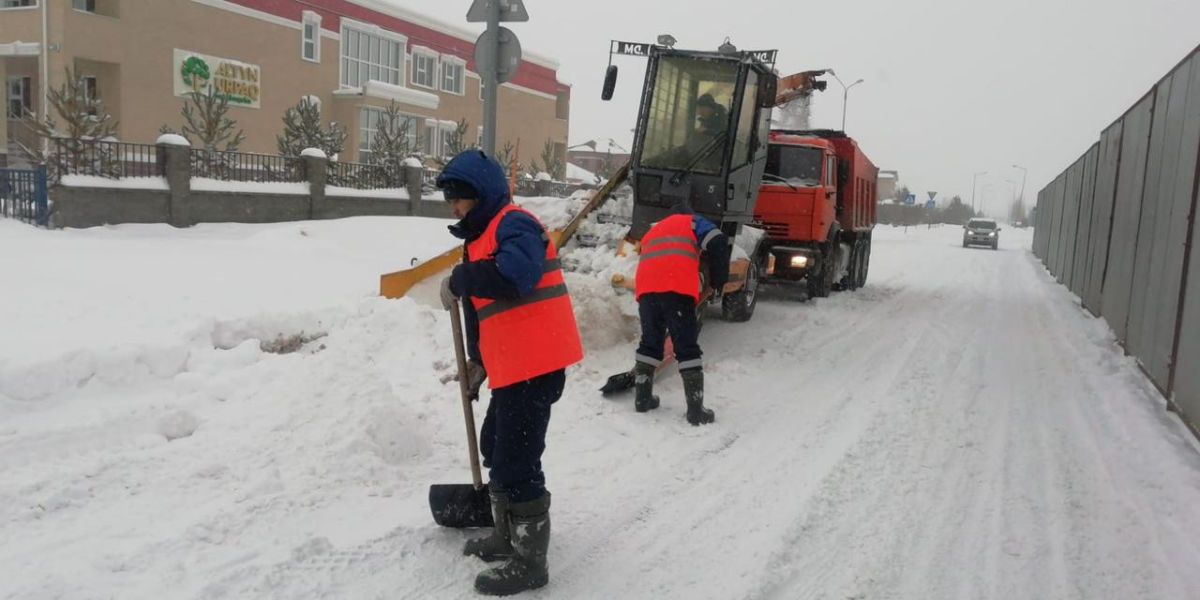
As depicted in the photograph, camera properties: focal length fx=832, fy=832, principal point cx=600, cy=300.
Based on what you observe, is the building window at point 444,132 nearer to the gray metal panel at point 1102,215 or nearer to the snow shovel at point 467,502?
the gray metal panel at point 1102,215

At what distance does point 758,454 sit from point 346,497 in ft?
8.92

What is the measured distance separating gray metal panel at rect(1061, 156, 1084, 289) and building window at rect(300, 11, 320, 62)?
25.4 metres

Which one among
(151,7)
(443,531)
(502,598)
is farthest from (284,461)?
(151,7)

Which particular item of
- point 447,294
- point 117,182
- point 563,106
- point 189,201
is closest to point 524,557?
point 447,294

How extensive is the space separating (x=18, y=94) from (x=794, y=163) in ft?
83.2

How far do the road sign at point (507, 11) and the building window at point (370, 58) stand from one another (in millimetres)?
27539

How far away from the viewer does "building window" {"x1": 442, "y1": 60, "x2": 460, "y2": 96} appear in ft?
127

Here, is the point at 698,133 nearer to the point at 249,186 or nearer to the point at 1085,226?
the point at 1085,226

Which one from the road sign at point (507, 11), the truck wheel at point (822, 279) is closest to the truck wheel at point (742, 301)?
the truck wheel at point (822, 279)

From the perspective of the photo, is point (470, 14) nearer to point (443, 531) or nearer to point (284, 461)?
point (284, 461)

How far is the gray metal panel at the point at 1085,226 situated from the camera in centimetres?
1451

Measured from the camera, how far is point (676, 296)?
254 inches

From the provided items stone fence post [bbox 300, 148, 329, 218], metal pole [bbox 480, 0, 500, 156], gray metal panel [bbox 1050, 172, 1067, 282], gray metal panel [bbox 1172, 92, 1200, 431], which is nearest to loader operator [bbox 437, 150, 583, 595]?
metal pole [bbox 480, 0, 500, 156]

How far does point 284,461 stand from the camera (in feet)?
15.5
